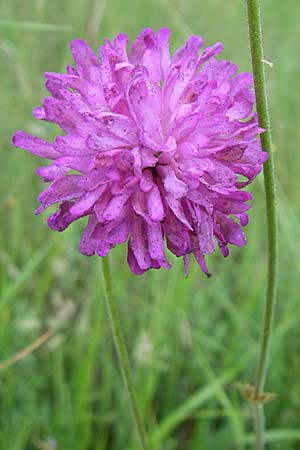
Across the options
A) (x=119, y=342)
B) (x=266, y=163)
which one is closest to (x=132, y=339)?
(x=119, y=342)

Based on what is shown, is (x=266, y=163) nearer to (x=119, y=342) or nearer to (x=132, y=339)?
(x=119, y=342)

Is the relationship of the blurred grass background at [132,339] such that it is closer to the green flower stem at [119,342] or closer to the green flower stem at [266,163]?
the green flower stem at [119,342]

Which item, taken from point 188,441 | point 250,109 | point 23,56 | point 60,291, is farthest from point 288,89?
point 250,109

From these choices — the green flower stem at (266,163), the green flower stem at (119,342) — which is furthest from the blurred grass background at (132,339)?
the green flower stem at (266,163)

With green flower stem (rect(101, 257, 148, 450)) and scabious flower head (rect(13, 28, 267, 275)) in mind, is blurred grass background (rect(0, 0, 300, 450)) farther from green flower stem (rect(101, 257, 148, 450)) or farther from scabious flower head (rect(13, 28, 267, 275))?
scabious flower head (rect(13, 28, 267, 275))

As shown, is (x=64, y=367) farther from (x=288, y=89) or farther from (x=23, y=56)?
(x=288, y=89)

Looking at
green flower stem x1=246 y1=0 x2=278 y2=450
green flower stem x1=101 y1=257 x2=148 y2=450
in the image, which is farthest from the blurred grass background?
green flower stem x1=246 y1=0 x2=278 y2=450
